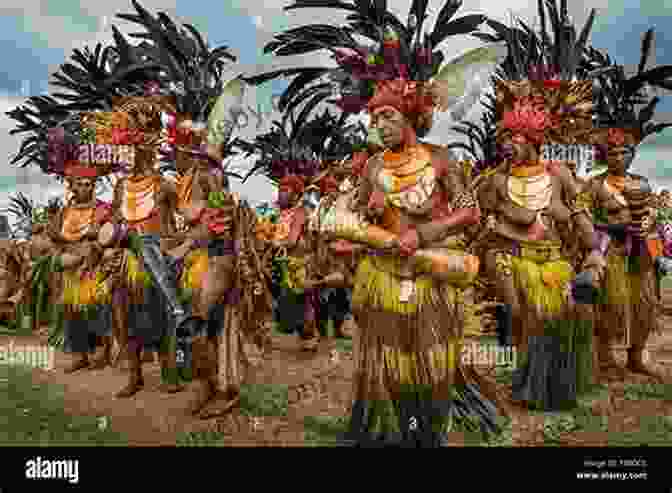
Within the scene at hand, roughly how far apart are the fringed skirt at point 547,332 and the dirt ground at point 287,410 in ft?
0.65

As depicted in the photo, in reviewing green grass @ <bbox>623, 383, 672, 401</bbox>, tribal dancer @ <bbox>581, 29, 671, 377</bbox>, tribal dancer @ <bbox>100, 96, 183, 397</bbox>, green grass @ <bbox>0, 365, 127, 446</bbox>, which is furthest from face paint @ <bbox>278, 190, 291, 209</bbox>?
green grass @ <bbox>623, 383, 672, 401</bbox>

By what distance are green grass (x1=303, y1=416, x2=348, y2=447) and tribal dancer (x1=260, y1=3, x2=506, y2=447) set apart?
1.58 feet

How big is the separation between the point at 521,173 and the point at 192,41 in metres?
2.84

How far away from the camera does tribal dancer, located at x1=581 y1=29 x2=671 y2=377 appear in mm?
5676

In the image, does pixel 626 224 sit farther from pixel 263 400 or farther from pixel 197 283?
pixel 197 283

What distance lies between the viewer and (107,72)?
5.96 meters

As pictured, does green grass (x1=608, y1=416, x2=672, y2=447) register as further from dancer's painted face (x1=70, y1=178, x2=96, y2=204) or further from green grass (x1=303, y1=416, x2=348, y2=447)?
dancer's painted face (x1=70, y1=178, x2=96, y2=204)

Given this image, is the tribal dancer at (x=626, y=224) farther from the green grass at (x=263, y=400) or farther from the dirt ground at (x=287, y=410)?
the green grass at (x=263, y=400)

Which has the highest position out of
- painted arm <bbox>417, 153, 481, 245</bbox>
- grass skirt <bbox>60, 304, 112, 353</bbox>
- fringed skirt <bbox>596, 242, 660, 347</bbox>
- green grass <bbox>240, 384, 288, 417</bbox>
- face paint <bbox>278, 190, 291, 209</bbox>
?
face paint <bbox>278, 190, 291, 209</bbox>

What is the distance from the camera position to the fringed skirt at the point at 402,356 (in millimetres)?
3604

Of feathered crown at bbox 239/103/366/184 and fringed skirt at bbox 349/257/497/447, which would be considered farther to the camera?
feathered crown at bbox 239/103/366/184

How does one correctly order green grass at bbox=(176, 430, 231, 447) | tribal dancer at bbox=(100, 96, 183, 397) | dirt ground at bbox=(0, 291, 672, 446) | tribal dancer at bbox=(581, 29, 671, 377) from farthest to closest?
tribal dancer at bbox=(581, 29, 671, 377), tribal dancer at bbox=(100, 96, 183, 397), dirt ground at bbox=(0, 291, 672, 446), green grass at bbox=(176, 430, 231, 447)
